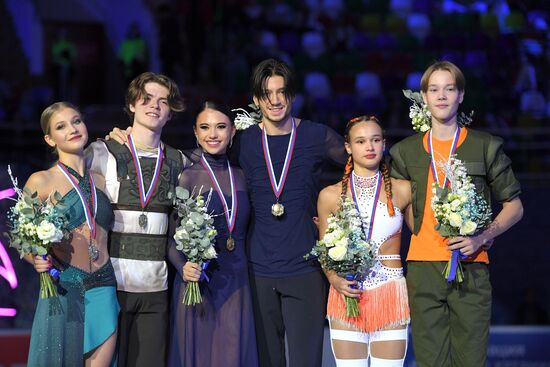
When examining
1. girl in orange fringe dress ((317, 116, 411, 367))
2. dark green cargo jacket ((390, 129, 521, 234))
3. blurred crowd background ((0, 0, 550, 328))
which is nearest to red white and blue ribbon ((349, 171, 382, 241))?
girl in orange fringe dress ((317, 116, 411, 367))

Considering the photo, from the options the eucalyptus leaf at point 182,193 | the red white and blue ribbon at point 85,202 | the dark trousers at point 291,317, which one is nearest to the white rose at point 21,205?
the red white and blue ribbon at point 85,202

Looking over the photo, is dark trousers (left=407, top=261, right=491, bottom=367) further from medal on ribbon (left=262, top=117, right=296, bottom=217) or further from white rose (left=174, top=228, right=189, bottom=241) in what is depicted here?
white rose (left=174, top=228, right=189, bottom=241)

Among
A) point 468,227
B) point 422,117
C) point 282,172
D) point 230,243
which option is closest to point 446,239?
point 468,227

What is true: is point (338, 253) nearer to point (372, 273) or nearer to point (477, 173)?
point (372, 273)

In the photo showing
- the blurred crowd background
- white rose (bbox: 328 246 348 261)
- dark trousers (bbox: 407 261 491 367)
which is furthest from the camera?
the blurred crowd background

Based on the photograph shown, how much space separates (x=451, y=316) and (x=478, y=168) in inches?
28.2

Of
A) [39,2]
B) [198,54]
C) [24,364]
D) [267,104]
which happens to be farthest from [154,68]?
[267,104]

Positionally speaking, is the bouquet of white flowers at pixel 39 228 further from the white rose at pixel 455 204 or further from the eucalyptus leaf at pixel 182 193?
the white rose at pixel 455 204

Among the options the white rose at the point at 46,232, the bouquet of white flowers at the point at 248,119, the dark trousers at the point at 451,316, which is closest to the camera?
the white rose at the point at 46,232

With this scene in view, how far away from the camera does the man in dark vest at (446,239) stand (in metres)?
4.94

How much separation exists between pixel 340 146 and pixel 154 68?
9.23 m

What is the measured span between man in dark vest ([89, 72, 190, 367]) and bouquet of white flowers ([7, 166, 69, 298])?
0.44m

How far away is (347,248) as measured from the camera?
4.82 meters

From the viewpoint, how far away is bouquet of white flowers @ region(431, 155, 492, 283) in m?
4.76
